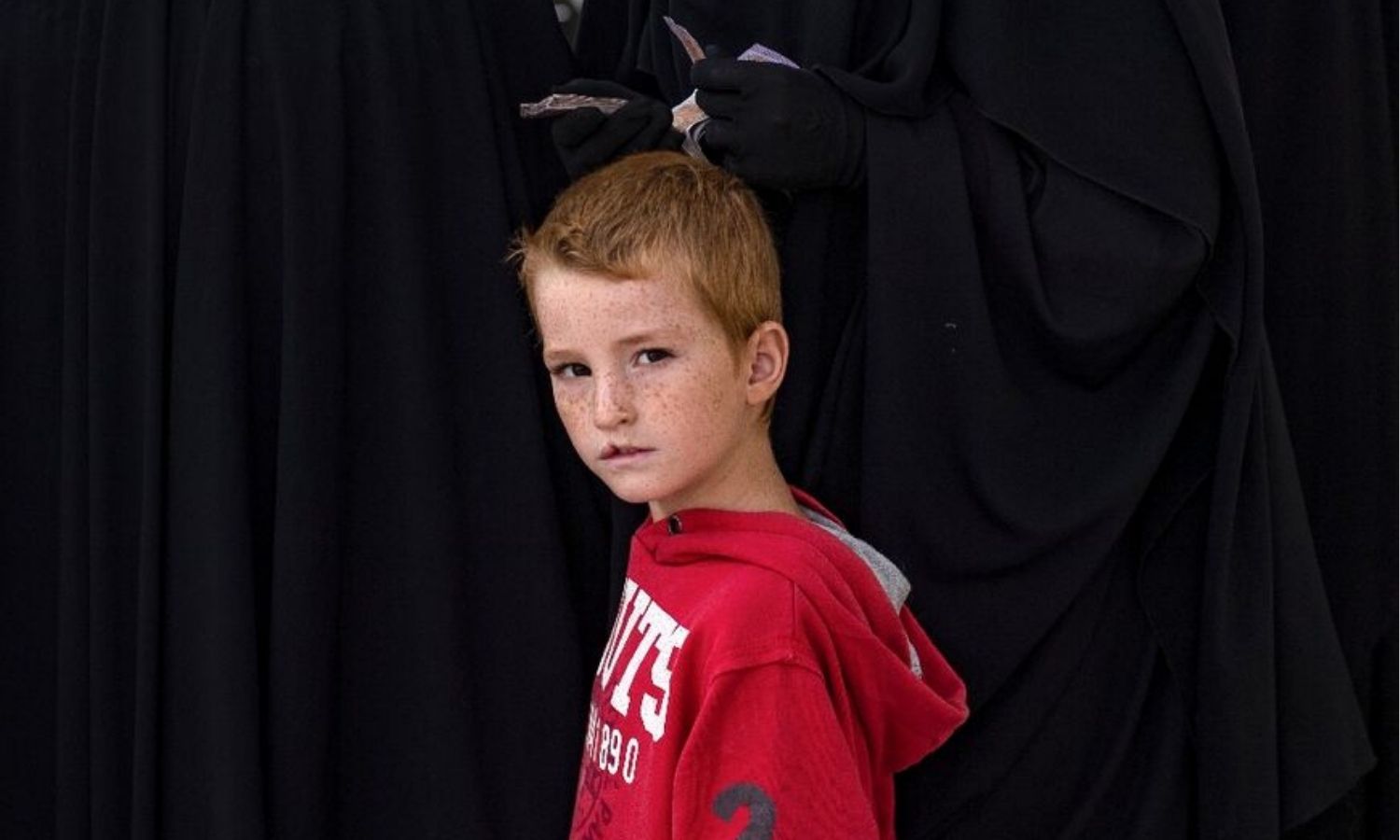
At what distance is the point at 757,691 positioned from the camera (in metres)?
1.08

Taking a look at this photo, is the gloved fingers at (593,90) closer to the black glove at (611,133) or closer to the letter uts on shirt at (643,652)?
the black glove at (611,133)

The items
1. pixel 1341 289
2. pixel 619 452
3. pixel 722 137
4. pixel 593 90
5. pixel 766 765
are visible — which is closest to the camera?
pixel 766 765

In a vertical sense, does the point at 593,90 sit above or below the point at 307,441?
above

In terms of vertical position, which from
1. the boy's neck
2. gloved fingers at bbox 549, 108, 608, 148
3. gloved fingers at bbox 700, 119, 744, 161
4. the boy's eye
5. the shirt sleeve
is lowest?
the shirt sleeve

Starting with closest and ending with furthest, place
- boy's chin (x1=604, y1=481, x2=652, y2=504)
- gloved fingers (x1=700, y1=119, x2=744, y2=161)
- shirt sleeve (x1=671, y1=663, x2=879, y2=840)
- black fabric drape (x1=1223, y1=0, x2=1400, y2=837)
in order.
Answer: shirt sleeve (x1=671, y1=663, x2=879, y2=840) → boy's chin (x1=604, y1=481, x2=652, y2=504) → gloved fingers (x1=700, y1=119, x2=744, y2=161) → black fabric drape (x1=1223, y1=0, x2=1400, y2=837)

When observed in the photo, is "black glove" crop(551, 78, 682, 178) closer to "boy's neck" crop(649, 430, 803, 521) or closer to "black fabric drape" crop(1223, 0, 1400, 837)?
"boy's neck" crop(649, 430, 803, 521)

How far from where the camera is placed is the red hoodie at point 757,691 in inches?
42.4

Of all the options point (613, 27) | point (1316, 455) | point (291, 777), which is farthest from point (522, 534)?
point (1316, 455)

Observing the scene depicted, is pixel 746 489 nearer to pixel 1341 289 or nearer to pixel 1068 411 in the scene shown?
pixel 1068 411

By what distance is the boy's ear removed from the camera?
1.20 m

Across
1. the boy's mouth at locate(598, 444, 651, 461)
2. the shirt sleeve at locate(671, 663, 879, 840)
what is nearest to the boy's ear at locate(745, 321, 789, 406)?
the boy's mouth at locate(598, 444, 651, 461)

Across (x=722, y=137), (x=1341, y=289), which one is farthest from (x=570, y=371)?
(x=1341, y=289)

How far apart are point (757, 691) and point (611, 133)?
525mm

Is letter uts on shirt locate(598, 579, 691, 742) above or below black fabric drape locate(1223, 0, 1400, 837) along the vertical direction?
below
